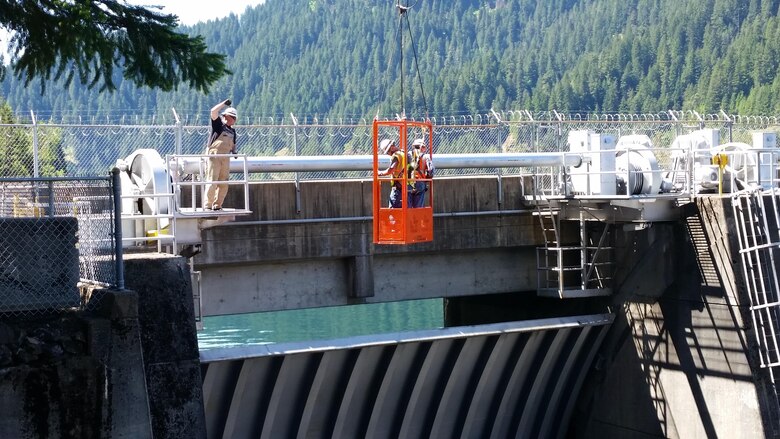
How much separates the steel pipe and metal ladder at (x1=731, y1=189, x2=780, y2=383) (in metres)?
3.04

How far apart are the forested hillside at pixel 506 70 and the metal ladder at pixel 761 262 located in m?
77.1

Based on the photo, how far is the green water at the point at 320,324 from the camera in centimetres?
4756

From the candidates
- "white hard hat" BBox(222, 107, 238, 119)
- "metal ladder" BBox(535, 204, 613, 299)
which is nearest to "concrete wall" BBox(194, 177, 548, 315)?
"metal ladder" BBox(535, 204, 613, 299)

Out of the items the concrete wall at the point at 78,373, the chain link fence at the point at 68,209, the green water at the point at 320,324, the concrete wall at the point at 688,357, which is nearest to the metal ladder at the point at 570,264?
the concrete wall at the point at 688,357

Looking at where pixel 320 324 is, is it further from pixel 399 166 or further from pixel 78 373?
pixel 78 373

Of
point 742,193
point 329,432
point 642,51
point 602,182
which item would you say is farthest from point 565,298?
point 642,51

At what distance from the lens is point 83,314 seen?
10.5m

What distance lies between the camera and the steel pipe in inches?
629

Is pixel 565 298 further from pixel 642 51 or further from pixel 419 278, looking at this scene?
pixel 642 51

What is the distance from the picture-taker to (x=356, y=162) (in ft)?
56.8

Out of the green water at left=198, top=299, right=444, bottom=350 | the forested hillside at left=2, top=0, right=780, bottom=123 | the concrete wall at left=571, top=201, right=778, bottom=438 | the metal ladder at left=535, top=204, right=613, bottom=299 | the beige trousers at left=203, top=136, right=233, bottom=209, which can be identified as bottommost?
the green water at left=198, top=299, right=444, bottom=350

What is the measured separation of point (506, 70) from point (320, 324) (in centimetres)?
9751

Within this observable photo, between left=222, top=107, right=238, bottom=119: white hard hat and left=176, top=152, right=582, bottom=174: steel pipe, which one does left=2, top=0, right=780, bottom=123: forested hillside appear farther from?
left=222, top=107, right=238, bottom=119: white hard hat

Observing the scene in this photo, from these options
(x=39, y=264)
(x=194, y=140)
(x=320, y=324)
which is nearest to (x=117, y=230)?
(x=39, y=264)
